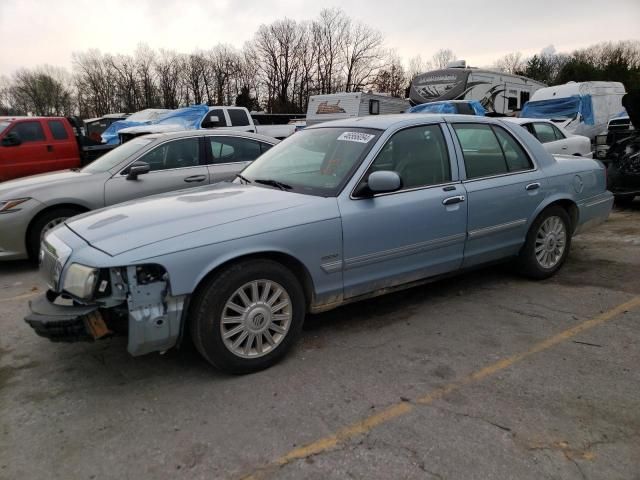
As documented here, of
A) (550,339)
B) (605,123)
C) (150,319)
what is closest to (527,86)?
(605,123)

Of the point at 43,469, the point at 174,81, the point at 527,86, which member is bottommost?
the point at 43,469

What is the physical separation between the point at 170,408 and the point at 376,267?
66.3 inches

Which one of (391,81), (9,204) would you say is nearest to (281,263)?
(9,204)

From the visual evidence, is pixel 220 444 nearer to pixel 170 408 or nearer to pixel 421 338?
pixel 170 408

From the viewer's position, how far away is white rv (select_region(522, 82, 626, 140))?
14859mm

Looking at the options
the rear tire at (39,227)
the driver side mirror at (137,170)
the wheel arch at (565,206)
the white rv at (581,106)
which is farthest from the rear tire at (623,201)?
the rear tire at (39,227)

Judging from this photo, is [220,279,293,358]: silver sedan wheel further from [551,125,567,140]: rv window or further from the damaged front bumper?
[551,125,567,140]: rv window

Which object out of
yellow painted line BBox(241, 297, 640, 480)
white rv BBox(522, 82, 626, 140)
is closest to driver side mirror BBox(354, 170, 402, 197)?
yellow painted line BBox(241, 297, 640, 480)

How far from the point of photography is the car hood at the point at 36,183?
5.78 meters

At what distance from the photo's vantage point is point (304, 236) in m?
3.27

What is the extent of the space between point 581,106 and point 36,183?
1471cm

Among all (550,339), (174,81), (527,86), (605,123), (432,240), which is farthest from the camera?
(174,81)

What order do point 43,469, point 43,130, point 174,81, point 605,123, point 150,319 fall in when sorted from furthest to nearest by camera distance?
1. point 174,81
2. point 605,123
3. point 43,130
4. point 150,319
5. point 43,469

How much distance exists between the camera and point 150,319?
110 inches
